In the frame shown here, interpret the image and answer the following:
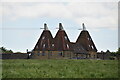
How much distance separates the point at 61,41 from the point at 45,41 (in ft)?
13.3

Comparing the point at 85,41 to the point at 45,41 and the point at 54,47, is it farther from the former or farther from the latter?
the point at 45,41

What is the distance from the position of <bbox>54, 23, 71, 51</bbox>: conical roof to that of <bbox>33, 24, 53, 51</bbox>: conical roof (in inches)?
59.3

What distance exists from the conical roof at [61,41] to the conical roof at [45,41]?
59.3 inches

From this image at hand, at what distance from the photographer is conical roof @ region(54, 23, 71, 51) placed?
2621 inches

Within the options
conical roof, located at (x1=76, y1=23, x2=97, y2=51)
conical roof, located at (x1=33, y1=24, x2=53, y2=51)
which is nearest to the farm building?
conical roof, located at (x1=33, y1=24, x2=53, y2=51)

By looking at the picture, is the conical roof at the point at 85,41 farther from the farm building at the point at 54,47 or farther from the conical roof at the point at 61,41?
the conical roof at the point at 61,41

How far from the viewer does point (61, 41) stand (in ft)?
218

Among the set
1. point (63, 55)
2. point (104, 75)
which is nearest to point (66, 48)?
point (63, 55)

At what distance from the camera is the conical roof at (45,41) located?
67.0 meters

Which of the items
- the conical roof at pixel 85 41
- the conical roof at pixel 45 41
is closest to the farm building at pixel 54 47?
the conical roof at pixel 45 41

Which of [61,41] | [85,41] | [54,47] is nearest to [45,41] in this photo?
[54,47]

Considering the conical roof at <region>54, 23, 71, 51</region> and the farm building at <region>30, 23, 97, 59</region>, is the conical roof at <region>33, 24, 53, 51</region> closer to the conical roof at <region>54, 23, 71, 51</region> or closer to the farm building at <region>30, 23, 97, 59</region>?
the farm building at <region>30, 23, 97, 59</region>

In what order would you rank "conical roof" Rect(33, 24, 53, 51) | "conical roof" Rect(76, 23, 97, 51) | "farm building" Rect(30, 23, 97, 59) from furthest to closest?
"conical roof" Rect(76, 23, 97, 51) → "conical roof" Rect(33, 24, 53, 51) → "farm building" Rect(30, 23, 97, 59)

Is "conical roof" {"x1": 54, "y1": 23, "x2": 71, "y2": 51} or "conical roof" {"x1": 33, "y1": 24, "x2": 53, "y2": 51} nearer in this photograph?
"conical roof" {"x1": 54, "y1": 23, "x2": 71, "y2": 51}
